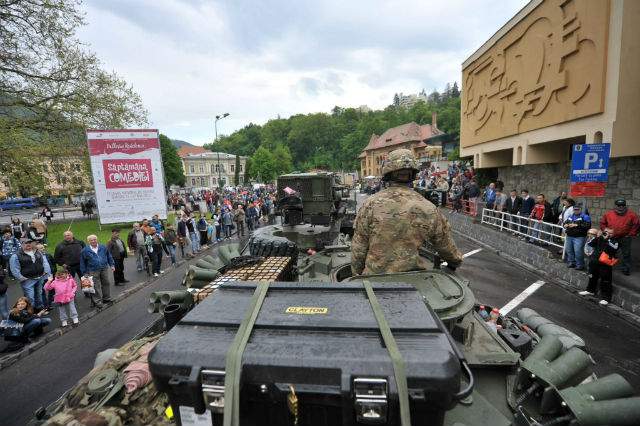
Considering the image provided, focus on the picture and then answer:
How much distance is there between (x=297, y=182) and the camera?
504 inches

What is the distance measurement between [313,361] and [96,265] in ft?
30.2

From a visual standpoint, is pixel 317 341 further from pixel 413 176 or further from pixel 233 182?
pixel 233 182

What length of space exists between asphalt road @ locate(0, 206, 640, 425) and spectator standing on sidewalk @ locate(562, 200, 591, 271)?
35.2 inches

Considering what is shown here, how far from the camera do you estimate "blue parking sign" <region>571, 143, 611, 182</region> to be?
8.20 metres

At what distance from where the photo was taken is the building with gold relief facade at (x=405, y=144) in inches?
2410

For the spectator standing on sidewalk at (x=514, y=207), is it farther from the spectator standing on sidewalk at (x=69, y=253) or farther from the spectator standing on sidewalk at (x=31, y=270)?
the spectator standing on sidewalk at (x=31, y=270)

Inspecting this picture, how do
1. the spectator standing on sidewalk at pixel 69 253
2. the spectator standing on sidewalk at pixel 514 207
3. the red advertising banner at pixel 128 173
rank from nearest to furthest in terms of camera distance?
the spectator standing on sidewalk at pixel 69 253, the spectator standing on sidewalk at pixel 514 207, the red advertising banner at pixel 128 173

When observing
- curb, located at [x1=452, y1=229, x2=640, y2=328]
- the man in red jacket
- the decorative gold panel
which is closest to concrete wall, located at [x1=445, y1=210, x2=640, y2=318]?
curb, located at [x1=452, y1=229, x2=640, y2=328]

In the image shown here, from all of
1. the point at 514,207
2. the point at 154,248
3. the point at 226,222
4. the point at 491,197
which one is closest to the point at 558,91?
the point at 514,207

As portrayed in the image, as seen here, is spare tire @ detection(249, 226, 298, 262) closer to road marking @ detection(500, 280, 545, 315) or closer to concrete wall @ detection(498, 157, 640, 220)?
road marking @ detection(500, 280, 545, 315)

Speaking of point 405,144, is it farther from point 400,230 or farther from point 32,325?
point 400,230

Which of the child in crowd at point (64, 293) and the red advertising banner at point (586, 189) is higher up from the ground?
the red advertising banner at point (586, 189)

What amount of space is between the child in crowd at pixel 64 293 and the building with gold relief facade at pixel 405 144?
53.0 m

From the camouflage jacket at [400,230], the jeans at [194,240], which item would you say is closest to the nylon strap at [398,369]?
the camouflage jacket at [400,230]
